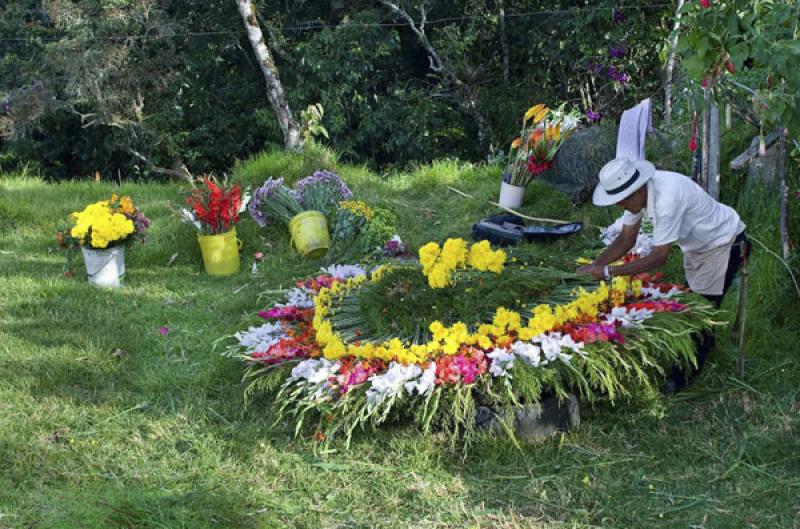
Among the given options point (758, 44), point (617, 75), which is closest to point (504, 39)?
point (617, 75)

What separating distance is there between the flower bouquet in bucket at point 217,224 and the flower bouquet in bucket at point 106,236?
41 cm

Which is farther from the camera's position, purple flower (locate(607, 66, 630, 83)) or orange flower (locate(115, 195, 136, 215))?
purple flower (locate(607, 66, 630, 83))

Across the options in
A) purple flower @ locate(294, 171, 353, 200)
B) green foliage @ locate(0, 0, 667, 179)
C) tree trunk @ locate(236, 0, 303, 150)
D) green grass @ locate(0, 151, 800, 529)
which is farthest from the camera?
green foliage @ locate(0, 0, 667, 179)

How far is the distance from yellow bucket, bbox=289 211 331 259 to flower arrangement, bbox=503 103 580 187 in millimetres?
1847

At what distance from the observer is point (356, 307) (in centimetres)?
451

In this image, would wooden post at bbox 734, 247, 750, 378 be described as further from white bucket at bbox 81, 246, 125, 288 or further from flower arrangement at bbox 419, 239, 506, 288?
white bucket at bbox 81, 246, 125, 288

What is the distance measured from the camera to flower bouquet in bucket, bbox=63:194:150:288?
584 centimetres

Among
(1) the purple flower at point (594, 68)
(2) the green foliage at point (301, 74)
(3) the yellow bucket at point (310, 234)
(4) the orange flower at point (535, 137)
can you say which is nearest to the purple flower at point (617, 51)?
(2) the green foliage at point (301, 74)

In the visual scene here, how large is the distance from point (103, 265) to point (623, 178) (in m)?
3.69

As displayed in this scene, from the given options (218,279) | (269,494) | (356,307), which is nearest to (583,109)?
(218,279)

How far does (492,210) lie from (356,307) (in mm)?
3222

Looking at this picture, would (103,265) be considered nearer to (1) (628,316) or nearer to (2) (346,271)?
(2) (346,271)

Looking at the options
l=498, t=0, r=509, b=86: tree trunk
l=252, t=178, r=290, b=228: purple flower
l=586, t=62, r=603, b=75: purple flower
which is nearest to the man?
l=252, t=178, r=290, b=228: purple flower

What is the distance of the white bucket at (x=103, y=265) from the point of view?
235 inches
